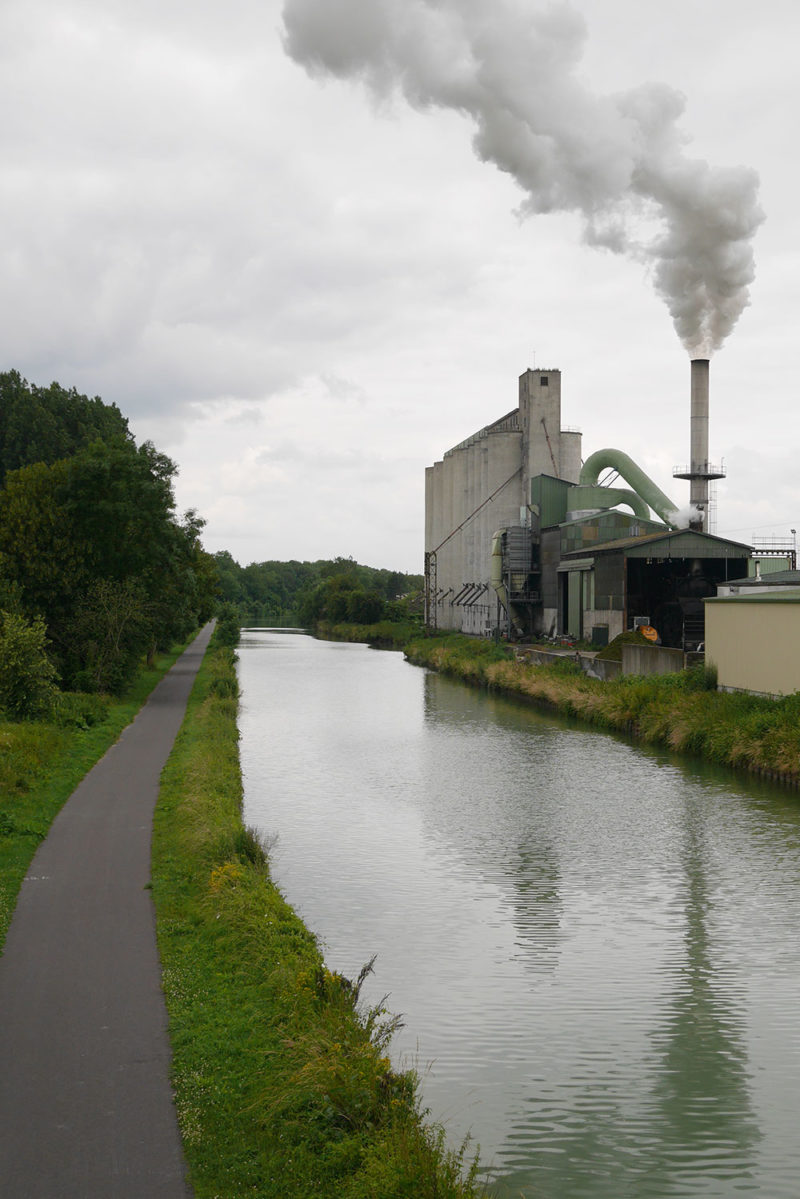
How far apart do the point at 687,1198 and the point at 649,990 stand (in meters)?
3.86

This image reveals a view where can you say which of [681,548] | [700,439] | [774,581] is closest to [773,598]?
[774,581]

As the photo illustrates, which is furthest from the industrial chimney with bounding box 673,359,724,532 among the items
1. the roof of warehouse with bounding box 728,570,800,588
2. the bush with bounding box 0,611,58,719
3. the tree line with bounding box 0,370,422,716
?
the bush with bounding box 0,611,58,719

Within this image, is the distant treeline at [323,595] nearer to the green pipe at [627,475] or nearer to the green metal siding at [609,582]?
the green pipe at [627,475]

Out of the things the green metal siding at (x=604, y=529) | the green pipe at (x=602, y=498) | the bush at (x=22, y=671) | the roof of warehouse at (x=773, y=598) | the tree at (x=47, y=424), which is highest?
the tree at (x=47, y=424)

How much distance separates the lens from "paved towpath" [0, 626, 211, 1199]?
6.30 m

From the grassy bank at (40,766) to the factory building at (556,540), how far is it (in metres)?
21.6

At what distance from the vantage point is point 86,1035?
8188 mm

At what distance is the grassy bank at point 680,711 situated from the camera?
23.6 meters

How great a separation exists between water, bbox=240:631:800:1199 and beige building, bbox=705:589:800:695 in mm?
3256

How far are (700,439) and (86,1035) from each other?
43.1 m

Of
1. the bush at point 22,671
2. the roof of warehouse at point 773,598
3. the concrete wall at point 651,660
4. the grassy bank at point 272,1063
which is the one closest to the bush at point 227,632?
the concrete wall at point 651,660

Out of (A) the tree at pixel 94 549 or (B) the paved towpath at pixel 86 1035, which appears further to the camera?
(A) the tree at pixel 94 549

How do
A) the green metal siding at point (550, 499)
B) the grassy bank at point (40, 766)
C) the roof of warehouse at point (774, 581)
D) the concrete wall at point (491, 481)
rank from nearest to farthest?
the grassy bank at point (40, 766) → the roof of warehouse at point (774, 581) → the green metal siding at point (550, 499) → the concrete wall at point (491, 481)

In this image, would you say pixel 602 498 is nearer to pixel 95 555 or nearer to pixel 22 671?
pixel 95 555
